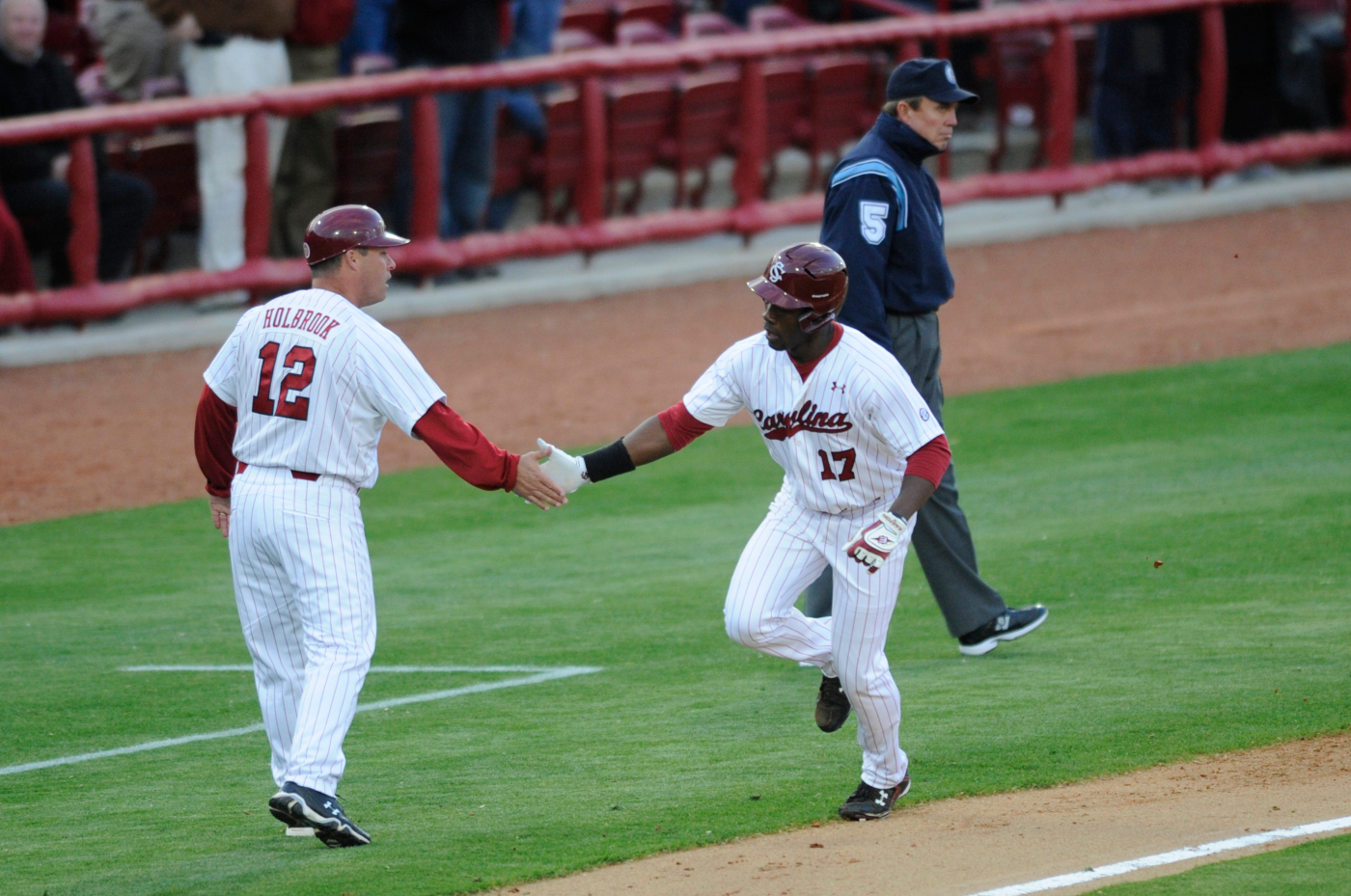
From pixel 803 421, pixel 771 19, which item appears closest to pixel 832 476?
pixel 803 421

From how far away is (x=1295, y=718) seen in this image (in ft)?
19.7

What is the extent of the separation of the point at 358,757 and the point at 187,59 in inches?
309

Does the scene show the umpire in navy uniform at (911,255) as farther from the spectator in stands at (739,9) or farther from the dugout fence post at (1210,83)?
the spectator in stands at (739,9)

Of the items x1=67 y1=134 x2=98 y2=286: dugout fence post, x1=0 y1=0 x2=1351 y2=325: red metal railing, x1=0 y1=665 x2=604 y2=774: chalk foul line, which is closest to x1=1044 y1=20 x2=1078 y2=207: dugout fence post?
x1=0 y1=0 x2=1351 y2=325: red metal railing

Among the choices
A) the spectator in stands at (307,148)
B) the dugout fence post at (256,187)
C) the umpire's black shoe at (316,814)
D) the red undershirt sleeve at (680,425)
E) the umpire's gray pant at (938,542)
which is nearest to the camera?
the umpire's black shoe at (316,814)

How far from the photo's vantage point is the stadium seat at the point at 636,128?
14.3m

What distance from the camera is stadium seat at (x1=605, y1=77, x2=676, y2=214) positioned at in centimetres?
1431

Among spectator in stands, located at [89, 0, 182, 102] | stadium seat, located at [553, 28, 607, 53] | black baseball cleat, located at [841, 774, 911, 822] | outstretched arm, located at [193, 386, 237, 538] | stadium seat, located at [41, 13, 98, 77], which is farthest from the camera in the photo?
stadium seat, located at [553, 28, 607, 53]

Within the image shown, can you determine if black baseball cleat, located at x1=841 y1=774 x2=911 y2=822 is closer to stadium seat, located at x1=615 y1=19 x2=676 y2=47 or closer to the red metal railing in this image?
the red metal railing

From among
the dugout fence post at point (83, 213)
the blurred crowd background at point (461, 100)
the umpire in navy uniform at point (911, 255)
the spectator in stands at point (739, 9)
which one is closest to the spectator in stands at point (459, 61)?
the blurred crowd background at point (461, 100)

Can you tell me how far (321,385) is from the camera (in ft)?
16.7

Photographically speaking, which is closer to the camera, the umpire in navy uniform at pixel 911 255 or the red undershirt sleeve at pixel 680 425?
the red undershirt sleeve at pixel 680 425

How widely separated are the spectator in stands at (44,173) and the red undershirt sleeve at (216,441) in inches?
279

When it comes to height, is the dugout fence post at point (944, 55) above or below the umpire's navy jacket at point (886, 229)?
below
